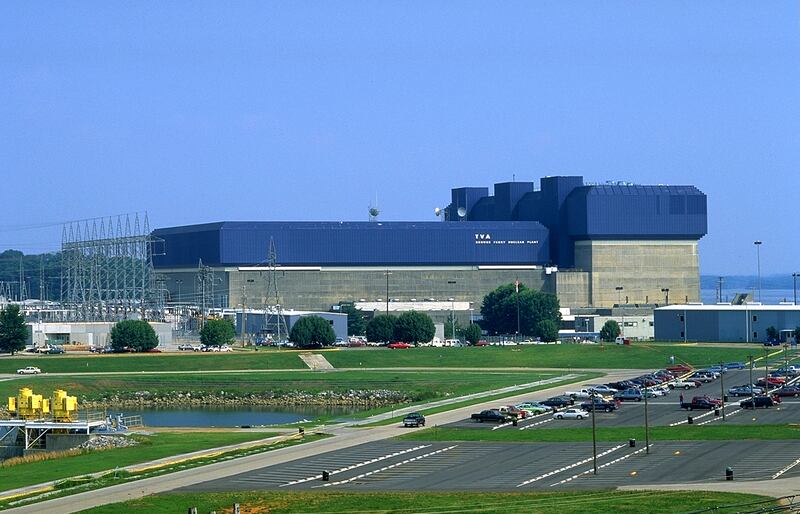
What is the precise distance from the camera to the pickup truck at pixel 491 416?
357ft

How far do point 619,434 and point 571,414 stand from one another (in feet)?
44.4

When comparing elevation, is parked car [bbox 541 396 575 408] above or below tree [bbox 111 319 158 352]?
below

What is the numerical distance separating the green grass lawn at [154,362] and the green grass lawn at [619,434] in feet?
227

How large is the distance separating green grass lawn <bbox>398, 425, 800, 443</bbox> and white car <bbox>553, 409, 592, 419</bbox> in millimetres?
7563

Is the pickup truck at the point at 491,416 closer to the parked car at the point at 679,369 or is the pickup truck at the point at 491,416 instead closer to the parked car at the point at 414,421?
the parked car at the point at 414,421

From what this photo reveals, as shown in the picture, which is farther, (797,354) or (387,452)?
(797,354)

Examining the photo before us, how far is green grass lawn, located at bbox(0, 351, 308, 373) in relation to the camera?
16375 cm

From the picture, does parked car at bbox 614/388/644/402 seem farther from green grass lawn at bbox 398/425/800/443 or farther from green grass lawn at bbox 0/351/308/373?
green grass lawn at bbox 0/351/308/373

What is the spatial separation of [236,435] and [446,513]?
41.4 m

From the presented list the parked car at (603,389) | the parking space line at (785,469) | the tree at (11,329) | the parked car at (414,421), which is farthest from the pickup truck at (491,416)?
the tree at (11,329)

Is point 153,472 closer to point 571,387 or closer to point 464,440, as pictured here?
point 464,440

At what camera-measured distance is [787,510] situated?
2356 inches

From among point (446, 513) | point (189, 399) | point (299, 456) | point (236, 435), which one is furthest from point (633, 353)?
point (446, 513)

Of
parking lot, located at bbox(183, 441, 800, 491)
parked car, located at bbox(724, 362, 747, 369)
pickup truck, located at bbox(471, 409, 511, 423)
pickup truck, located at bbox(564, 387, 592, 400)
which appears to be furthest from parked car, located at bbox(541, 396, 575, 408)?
parked car, located at bbox(724, 362, 747, 369)
